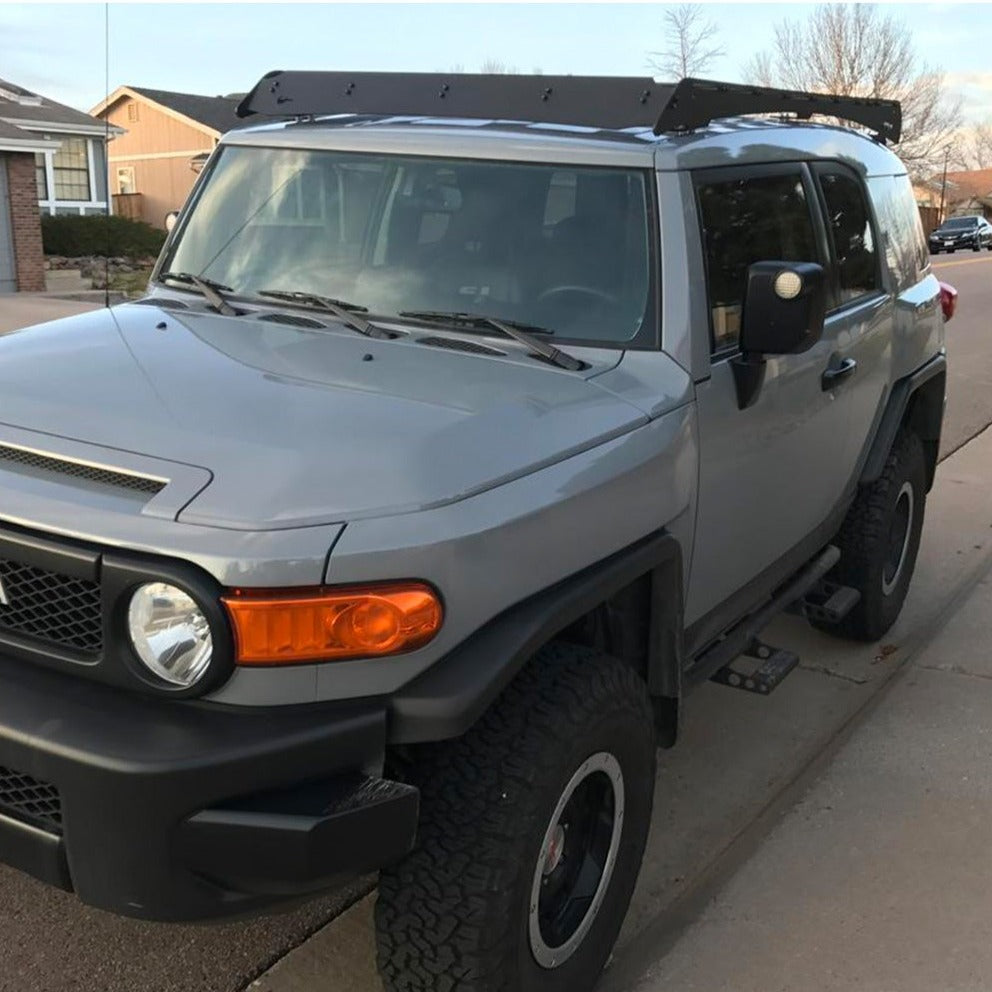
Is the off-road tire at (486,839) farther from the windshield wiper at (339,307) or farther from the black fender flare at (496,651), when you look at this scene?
the windshield wiper at (339,307)

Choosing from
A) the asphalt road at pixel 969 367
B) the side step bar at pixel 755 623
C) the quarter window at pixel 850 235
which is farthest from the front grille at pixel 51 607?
the asphalt road at pixel 969 367

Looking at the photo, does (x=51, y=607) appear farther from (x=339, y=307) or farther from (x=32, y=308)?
(x=32, y=308)

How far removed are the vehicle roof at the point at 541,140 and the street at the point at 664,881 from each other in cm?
193

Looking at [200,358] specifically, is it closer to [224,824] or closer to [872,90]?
[224,824]

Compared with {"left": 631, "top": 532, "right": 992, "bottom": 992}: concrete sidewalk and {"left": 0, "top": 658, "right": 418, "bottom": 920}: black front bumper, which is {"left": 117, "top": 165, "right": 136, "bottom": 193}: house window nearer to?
{"left": 631, "top": 532, "right": 992, "bottom": 992}: concrete sidewalk

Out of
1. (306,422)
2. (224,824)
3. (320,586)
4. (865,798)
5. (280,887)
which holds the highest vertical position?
(306,422)

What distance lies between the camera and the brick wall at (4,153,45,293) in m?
21.1

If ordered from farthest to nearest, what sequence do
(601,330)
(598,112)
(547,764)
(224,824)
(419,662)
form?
(598,112)
(601,330)
(547,764)
(419,662)
(224,824)

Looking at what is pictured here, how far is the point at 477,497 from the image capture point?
89.5 inches

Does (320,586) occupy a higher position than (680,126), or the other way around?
(680,126)

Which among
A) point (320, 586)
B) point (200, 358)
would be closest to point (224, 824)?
point (320, 586)

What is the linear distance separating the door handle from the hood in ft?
3.63

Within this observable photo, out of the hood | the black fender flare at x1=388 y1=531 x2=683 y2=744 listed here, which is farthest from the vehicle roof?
the black fender flare at x1=388 y1=531 x2=683 y2=744

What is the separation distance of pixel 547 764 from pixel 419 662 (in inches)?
14.6
